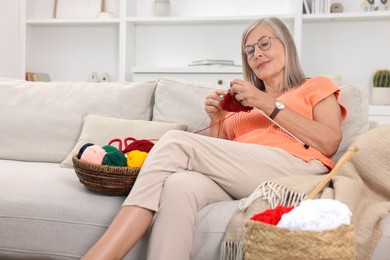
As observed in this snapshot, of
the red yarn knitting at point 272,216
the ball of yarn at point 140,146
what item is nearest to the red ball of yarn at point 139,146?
the ball of yarn at point 140,146

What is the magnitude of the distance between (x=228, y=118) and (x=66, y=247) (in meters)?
0.88

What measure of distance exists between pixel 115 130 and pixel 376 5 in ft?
7.58

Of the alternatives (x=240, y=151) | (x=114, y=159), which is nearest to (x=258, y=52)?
(x=240, y=151)

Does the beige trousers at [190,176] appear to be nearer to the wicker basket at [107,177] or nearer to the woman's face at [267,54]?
the wicker basket at [107,177]

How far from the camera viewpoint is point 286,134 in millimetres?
2021

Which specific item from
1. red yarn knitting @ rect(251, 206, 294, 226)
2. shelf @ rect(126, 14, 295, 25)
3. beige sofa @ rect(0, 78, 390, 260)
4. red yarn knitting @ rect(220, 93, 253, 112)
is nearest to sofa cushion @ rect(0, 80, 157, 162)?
beige sofa @ rect(0, 78, 390, 260)

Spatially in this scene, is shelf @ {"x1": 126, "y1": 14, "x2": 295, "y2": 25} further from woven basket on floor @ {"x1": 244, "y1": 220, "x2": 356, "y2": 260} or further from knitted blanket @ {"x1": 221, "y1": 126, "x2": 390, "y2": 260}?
woven basket on floor @ {"x1": 244, "y1": 220, "x2": 356, "y2": 260}

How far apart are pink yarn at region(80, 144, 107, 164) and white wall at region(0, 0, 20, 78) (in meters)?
2.60

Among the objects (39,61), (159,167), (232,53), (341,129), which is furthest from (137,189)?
(39,61)

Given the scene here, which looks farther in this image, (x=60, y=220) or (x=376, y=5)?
(x=376, y=5)

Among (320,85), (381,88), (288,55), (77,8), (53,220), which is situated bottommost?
(53,220)

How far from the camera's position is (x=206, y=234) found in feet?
5.46

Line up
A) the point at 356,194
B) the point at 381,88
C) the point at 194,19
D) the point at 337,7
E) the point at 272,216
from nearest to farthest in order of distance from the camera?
the point at 272,216 → the point at 356,194 → the point at 381,88 → the point at 337,7 → the point at 194,19

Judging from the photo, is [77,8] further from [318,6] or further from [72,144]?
[72,144]
